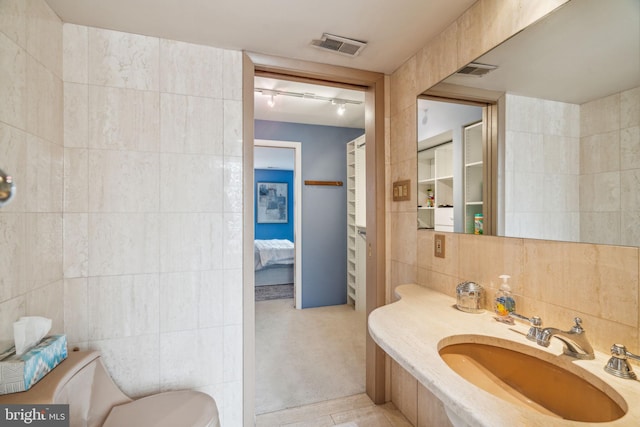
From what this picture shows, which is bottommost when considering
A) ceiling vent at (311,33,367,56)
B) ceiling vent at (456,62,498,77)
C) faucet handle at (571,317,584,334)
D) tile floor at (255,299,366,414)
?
tile floor at (255,299,366,414)

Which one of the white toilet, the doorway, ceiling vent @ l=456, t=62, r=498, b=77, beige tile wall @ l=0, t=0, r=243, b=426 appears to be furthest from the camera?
the doorway

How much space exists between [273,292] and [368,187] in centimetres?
322

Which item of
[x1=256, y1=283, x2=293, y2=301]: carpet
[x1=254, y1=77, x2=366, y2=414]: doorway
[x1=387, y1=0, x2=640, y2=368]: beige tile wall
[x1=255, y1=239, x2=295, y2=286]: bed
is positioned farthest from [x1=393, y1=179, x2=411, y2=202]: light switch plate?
[x1=255, y1=239, x2=295, y2=286]: bed

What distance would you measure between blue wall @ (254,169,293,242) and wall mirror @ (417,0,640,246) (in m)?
6.42

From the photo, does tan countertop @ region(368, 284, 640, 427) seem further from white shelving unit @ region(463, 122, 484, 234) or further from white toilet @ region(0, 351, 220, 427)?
white toilet @ region(0, 351, 220, 427)

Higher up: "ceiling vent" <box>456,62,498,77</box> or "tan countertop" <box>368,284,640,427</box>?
"ceiling vent" <box>456,62,498,77</box>

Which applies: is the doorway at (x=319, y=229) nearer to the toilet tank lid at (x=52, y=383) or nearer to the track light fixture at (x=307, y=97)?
the track light fixture at (x=307, y=97)

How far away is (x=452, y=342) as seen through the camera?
1050 millimetres

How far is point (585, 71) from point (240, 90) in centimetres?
161

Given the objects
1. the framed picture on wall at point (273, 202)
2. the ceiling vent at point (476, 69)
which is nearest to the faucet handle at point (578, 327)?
the ceiling vent at point (476, 69)

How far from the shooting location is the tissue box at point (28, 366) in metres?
0.96

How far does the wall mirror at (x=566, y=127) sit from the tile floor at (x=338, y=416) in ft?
4.74

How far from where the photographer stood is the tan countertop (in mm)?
639

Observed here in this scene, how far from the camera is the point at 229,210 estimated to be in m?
1.71
